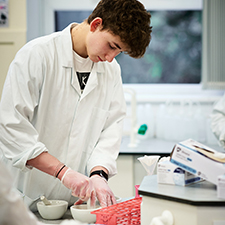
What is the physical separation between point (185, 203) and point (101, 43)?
0.75 metres

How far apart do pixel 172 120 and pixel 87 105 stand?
154cm

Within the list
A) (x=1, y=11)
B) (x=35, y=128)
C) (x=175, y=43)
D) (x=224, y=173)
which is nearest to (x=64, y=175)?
(x=35, y=128)

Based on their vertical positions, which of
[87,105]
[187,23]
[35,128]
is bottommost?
[35,128]

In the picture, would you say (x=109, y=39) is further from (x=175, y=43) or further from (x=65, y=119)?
(x=175, y=43)

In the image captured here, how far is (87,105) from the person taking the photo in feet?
4.90

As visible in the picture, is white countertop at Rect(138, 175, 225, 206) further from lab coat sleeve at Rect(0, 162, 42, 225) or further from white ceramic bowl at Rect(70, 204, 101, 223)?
lab coat sleeve at Rect(0, 162, 42, 225)

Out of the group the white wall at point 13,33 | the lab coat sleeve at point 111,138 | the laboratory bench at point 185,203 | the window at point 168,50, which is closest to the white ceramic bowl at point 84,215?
the laboratory bench at point 185,203

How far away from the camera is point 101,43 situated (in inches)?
52.7

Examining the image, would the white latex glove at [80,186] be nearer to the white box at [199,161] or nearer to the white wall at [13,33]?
the white box at [199,161]

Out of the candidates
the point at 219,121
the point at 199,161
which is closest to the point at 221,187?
the point at 199,161

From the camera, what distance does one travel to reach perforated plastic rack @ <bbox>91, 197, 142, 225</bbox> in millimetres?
989

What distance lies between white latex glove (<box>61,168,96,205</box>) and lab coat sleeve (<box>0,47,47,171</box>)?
0.15 m

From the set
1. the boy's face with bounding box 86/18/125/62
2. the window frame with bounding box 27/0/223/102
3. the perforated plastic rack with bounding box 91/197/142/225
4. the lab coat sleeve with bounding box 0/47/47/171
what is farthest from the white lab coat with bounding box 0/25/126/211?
the window frame with bounding box 27/0/223/102

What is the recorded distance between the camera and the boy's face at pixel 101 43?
1.31m
